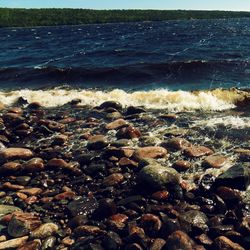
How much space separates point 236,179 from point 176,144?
313 cm

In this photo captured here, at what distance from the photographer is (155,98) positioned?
63.2 ft

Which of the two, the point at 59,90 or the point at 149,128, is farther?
the point at 59,90

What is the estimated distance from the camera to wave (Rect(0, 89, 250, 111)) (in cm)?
1833

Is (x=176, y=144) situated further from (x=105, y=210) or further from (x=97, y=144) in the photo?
(x=105, y=210)

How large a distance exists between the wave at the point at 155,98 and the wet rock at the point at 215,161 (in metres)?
6.66

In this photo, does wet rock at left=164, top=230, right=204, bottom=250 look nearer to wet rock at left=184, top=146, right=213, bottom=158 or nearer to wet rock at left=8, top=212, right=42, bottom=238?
wet rock at left=8, top=212, right=42, bottom=238

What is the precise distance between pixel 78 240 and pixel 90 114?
10.1 m

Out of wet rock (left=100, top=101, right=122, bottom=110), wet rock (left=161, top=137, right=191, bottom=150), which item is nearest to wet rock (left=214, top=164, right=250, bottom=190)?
wet rock (left=161, top=137, right=191, bottom=150)

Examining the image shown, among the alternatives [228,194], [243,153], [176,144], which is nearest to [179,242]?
[228,194]

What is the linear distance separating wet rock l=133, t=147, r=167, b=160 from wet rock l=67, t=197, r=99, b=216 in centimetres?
255

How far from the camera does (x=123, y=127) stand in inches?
567

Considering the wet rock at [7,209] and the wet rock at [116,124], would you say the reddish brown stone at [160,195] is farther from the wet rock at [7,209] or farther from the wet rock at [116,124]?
the wet rock at [116,124]

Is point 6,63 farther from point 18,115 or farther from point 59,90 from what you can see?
point 18,115

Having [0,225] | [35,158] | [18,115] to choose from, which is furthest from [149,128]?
[0,225]
